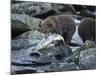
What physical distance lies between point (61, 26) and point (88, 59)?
66 centimetres

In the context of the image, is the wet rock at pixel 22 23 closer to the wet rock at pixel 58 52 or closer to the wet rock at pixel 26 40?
the wet rock at pixel 26 40

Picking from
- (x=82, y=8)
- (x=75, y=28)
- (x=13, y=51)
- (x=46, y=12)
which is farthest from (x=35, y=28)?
(x=82, y=8)

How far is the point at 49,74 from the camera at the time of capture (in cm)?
242

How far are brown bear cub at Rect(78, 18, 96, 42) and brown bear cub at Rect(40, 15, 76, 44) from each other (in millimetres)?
137

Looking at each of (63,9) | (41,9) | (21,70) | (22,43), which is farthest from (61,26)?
(21,70)

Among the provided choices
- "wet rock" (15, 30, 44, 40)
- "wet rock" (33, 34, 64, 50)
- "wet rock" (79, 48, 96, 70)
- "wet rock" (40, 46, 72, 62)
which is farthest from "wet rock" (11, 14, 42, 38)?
"wet rock" (79, 48, 96, 70)

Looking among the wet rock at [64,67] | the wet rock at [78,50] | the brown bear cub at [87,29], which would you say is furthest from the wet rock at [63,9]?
the wet rock at [64,67]

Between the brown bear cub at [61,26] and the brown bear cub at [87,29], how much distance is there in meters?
0.14

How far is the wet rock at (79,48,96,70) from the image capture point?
2562 mm

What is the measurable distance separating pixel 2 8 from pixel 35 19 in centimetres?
46

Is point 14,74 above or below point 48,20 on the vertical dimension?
below

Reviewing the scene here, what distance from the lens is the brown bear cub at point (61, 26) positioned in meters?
2.42

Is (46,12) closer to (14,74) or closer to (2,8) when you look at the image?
(2,8)

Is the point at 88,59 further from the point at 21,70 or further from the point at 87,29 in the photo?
the point at 21,70
